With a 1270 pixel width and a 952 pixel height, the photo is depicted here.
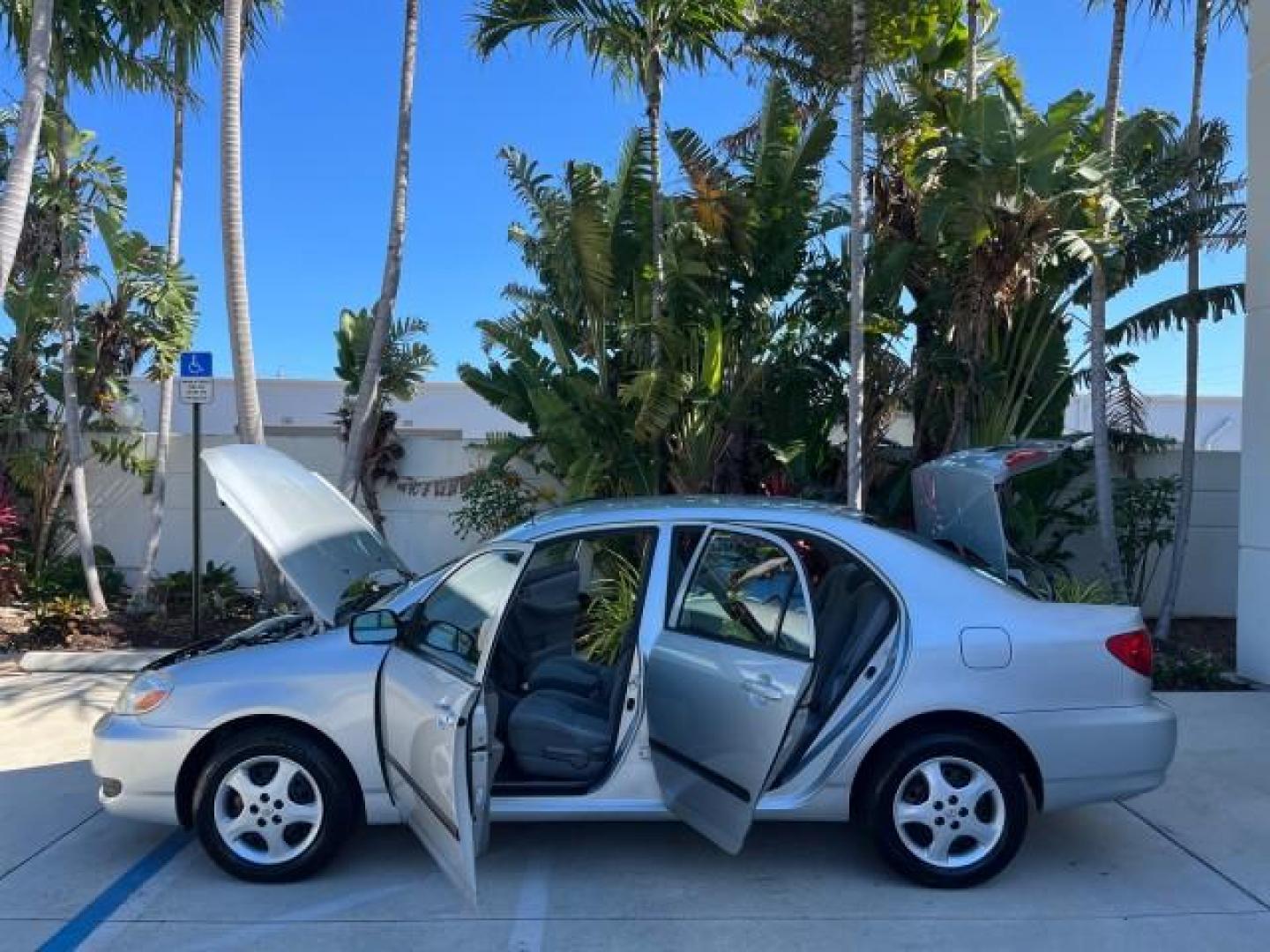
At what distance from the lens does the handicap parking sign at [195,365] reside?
28.8 feet

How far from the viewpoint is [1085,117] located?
11.4m

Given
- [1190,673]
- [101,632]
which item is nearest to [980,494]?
[1190,673]

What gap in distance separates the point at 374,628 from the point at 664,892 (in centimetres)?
163

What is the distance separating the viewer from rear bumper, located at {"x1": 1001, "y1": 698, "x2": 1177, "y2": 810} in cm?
430

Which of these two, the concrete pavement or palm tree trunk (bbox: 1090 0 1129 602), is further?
palm tree trunk (bbox: 1090 0 1129 602)

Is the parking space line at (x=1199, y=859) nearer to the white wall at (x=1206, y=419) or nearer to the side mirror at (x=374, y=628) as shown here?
the side mirror at (x=374, y=628)

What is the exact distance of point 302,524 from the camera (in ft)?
17.7

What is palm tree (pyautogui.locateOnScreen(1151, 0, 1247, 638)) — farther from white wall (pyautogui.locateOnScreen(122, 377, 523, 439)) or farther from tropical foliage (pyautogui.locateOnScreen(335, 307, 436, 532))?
white wall (pyautogui.locateOnScreen(122, 377, 523, 439))

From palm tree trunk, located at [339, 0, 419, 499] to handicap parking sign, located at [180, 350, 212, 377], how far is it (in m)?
1.51

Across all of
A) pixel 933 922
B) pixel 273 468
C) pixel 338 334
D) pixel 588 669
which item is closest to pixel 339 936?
pixel 588 669

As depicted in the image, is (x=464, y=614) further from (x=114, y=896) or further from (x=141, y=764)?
(x=114, y=896)

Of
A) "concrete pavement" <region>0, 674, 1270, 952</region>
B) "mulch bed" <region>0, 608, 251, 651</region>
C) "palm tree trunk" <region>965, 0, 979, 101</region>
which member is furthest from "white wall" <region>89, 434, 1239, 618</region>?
"concrete pavement" <region>0, 674, 1270, 952</region>

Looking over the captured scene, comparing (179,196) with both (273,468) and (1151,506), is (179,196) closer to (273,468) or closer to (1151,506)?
(273,468)

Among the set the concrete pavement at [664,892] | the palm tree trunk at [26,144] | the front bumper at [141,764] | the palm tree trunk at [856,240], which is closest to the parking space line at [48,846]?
the concrete pavement at [664,892]
